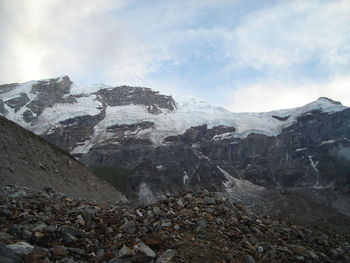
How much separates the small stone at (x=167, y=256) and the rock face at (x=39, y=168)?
60.3 ft

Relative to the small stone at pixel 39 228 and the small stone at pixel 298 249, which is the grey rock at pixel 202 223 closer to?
the small stone at pixel 298 249

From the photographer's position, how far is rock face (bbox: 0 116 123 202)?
2826 centimetres

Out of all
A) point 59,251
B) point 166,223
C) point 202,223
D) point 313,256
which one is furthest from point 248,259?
point 59,251

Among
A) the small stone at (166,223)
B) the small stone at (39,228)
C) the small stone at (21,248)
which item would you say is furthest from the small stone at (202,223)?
the small stone at (21,248)

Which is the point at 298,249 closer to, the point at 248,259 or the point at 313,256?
the point at 313,256

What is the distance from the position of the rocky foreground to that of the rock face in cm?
1444

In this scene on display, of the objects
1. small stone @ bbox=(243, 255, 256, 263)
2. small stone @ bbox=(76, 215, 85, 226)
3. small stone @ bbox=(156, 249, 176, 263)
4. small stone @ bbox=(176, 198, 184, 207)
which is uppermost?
small stone @ bbox=(176, 198, 184, 207)

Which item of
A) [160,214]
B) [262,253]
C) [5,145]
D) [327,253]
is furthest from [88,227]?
[5,145]

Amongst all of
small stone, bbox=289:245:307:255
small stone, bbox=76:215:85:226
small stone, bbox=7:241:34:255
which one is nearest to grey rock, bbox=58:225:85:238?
small stone, bbox=76:215:85:226

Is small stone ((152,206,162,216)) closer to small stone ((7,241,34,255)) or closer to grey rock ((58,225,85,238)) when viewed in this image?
grey rock ((58,225,85,238))

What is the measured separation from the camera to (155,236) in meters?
10.1

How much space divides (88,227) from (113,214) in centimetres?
191

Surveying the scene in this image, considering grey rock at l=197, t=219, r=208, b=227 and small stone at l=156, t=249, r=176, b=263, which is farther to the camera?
grey rock at l=197, t=219, r=208, b=227

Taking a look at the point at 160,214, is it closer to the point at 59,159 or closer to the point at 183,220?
the point at 183,220
